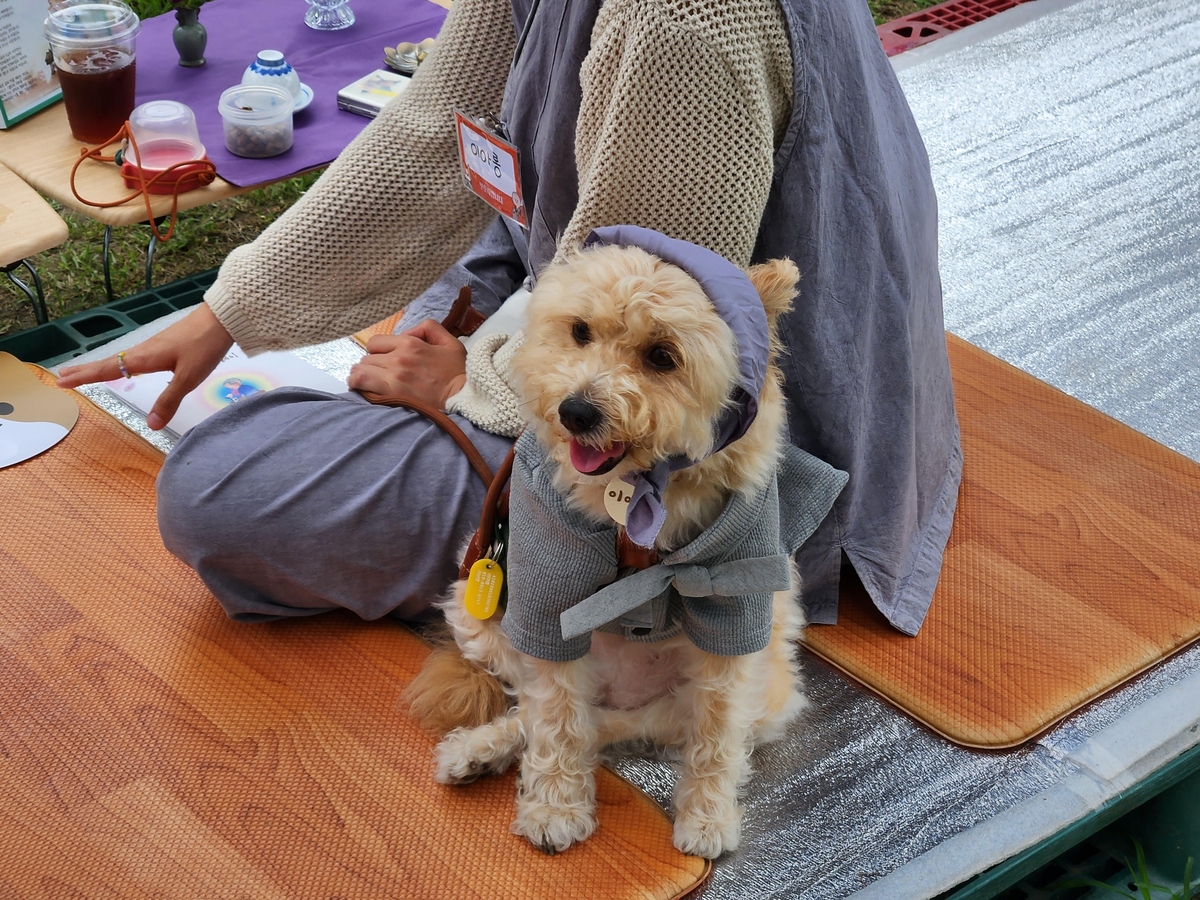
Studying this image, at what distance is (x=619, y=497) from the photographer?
1104 mm

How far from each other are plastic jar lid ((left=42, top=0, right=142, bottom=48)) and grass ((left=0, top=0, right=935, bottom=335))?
567 millimetres

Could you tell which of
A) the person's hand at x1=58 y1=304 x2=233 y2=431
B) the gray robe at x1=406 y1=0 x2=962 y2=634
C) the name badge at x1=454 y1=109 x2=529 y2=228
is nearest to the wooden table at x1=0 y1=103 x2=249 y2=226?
the person's hand at x1=58 y1=304 x2=233 y2=431

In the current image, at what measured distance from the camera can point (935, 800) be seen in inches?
56.5

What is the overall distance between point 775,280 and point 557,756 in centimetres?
60

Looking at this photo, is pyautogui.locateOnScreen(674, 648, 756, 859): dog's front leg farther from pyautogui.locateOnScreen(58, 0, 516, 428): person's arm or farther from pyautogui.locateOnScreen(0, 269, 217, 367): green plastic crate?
pyautogui.locateOnScreen(0, 269, 217, 367): green plastic crate

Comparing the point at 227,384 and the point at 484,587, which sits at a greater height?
the point at 484,587

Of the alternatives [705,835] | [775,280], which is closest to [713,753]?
[705,835]

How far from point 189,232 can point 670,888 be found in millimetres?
2482

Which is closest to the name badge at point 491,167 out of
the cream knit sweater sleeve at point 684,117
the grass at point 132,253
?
the cream knit sweater sleeve at point 684,117

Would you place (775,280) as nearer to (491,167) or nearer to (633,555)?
(633,555)

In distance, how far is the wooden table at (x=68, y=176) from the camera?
221 cm

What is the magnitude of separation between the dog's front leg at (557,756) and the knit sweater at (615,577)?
2.0 inches

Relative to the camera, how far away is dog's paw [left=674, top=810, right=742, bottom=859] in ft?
4.32

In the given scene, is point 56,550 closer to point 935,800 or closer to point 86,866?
point 86,866
